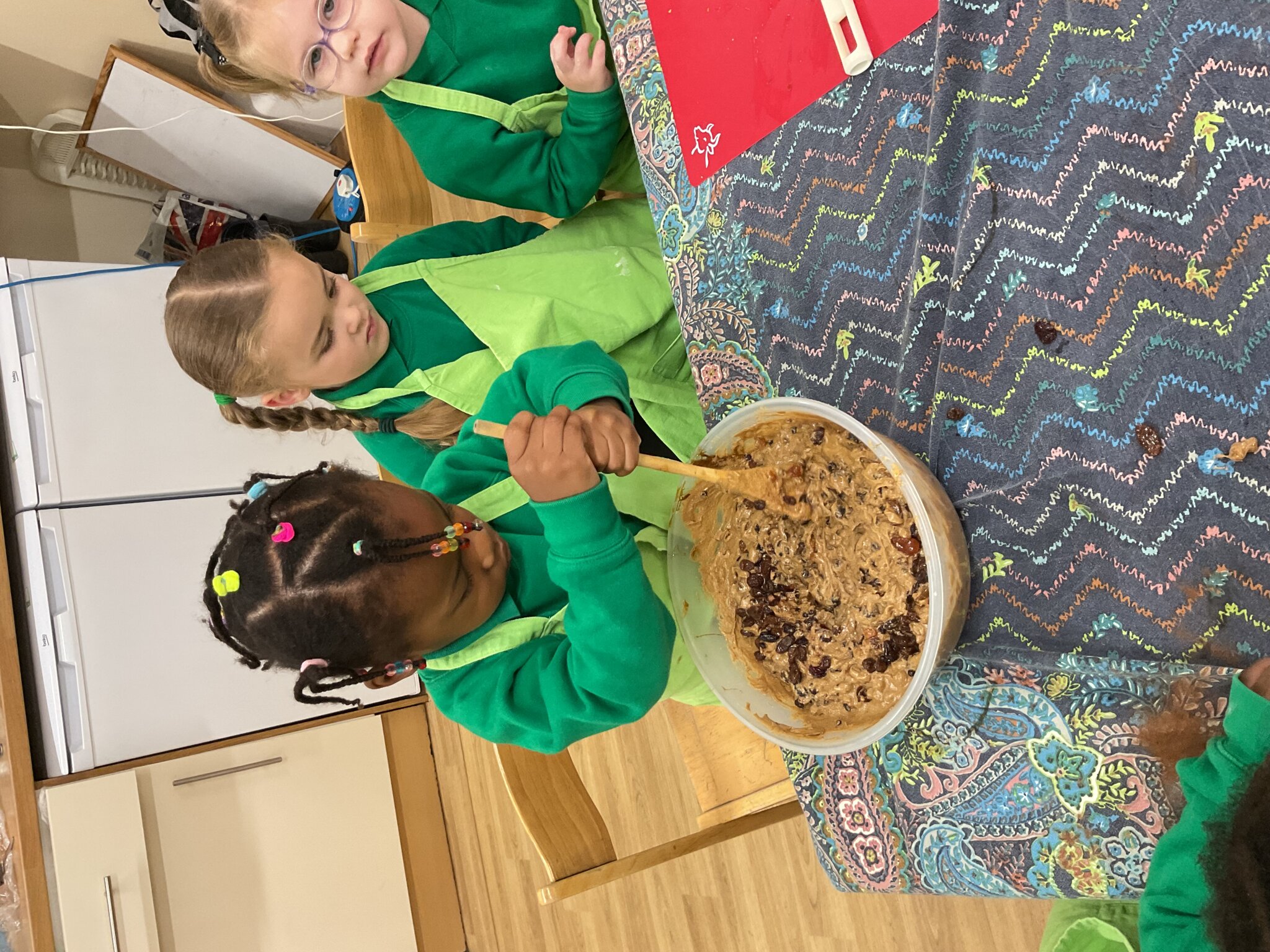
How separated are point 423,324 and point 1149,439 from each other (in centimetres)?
88

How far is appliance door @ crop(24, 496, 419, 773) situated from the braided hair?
0.98m

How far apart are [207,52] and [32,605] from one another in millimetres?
1169

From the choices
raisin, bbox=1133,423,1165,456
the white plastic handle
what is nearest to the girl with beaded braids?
the white plastic handle

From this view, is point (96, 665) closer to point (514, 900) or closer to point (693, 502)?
point (514, 900)

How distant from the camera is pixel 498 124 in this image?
1122 mm

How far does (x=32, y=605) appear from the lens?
1.69 metres

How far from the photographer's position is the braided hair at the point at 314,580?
74cm

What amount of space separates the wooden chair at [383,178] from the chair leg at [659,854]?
3.10 ft

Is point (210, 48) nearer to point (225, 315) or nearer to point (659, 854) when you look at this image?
point (225, 315)

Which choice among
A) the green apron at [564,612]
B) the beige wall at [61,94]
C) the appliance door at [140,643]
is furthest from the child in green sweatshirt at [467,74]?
the beige wall at [61,94]

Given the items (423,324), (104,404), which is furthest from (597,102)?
(104,404)

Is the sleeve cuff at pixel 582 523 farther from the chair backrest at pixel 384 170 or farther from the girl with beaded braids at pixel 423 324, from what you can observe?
the chair backrest at pixel 384 170

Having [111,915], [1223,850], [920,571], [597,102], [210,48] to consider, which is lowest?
[111,915]

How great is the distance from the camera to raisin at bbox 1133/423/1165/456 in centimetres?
55
